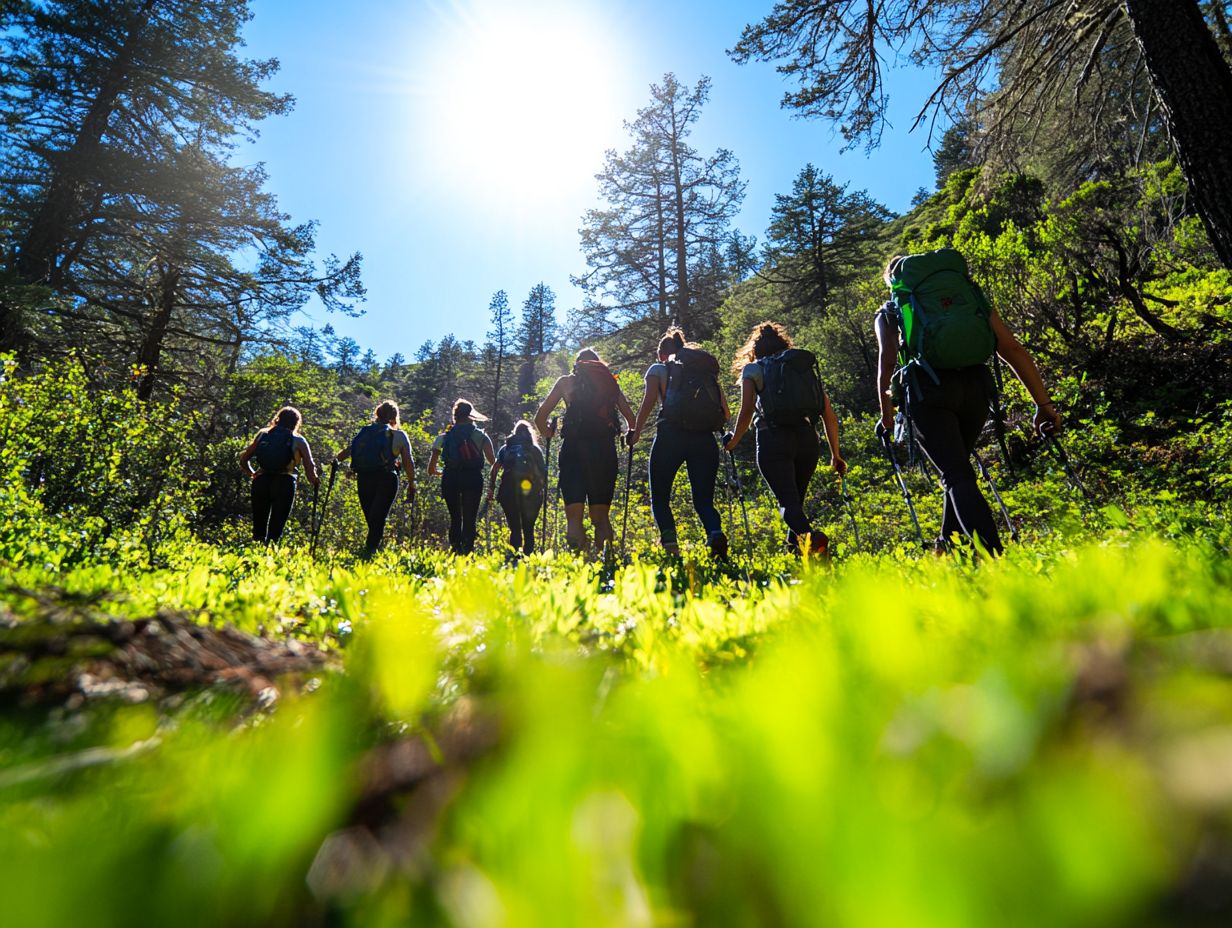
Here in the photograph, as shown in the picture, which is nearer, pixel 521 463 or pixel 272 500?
pixel 272 500

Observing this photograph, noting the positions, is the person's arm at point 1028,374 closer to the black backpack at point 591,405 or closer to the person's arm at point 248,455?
the black backpack at point 591,405

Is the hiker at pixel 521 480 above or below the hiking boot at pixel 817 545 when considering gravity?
above

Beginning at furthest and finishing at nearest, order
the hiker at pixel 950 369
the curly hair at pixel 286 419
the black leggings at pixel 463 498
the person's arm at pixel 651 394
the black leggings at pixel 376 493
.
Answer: the black leggings at pixel 463 498 → the curly hair at pixel 286 419 → the black leggings at pixel 376 493 → the person's arm at pixel 651 394 → the hiker at pixel 950 369

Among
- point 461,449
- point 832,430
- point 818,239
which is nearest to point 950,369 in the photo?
point 832,430

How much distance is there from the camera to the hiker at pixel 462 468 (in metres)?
9.16

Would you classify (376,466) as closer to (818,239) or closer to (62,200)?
(62,200)

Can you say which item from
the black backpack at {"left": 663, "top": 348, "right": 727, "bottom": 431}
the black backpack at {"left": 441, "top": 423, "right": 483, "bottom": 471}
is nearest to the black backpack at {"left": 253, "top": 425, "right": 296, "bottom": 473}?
the black backpack at {"left": 441, "top": 423, "right": 483, "bottom": 471}

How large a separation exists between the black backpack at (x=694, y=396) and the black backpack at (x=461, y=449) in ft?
14.0

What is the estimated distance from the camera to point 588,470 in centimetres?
677

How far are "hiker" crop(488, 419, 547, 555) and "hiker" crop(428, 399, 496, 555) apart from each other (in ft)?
1.10

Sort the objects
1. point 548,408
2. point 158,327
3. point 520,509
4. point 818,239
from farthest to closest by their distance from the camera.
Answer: point 818,239, point 158,327, point 520,509, point 548,408

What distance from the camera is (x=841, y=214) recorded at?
32.0 meters

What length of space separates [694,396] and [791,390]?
3.28ft

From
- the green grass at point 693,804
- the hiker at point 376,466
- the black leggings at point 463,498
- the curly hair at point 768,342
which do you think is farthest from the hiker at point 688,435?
the green grass at point 693,804
